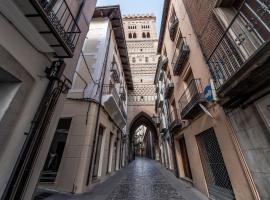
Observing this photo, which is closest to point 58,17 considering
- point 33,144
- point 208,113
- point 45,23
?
point 45,23

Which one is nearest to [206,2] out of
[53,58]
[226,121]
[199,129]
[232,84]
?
[232,84]

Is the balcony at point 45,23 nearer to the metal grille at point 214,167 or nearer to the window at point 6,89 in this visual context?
the window at point 6,89

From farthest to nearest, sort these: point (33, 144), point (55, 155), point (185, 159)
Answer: point (185, 159)
point (55, 155)
point (33, 144)

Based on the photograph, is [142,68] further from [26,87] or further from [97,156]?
[26,87]

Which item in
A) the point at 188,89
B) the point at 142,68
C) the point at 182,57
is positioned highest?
the point at 142,68

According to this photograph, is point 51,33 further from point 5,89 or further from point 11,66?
point 5,89

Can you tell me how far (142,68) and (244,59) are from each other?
20.5 metres

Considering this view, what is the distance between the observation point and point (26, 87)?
8.91 ft

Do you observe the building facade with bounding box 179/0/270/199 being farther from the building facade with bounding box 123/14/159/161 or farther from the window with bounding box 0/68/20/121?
the building facade with bounding box 123/14/159/161

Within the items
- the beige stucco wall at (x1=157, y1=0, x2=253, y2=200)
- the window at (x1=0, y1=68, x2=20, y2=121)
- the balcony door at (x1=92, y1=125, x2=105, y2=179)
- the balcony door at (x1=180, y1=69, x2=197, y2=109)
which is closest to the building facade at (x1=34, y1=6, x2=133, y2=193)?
the balcony door at (x1=92, y1=125, x2=105, y2=179)

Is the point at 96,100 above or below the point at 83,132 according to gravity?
above

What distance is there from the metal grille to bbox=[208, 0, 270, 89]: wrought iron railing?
1.98 m

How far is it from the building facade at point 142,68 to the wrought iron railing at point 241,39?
1560cm

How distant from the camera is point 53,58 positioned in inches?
135
